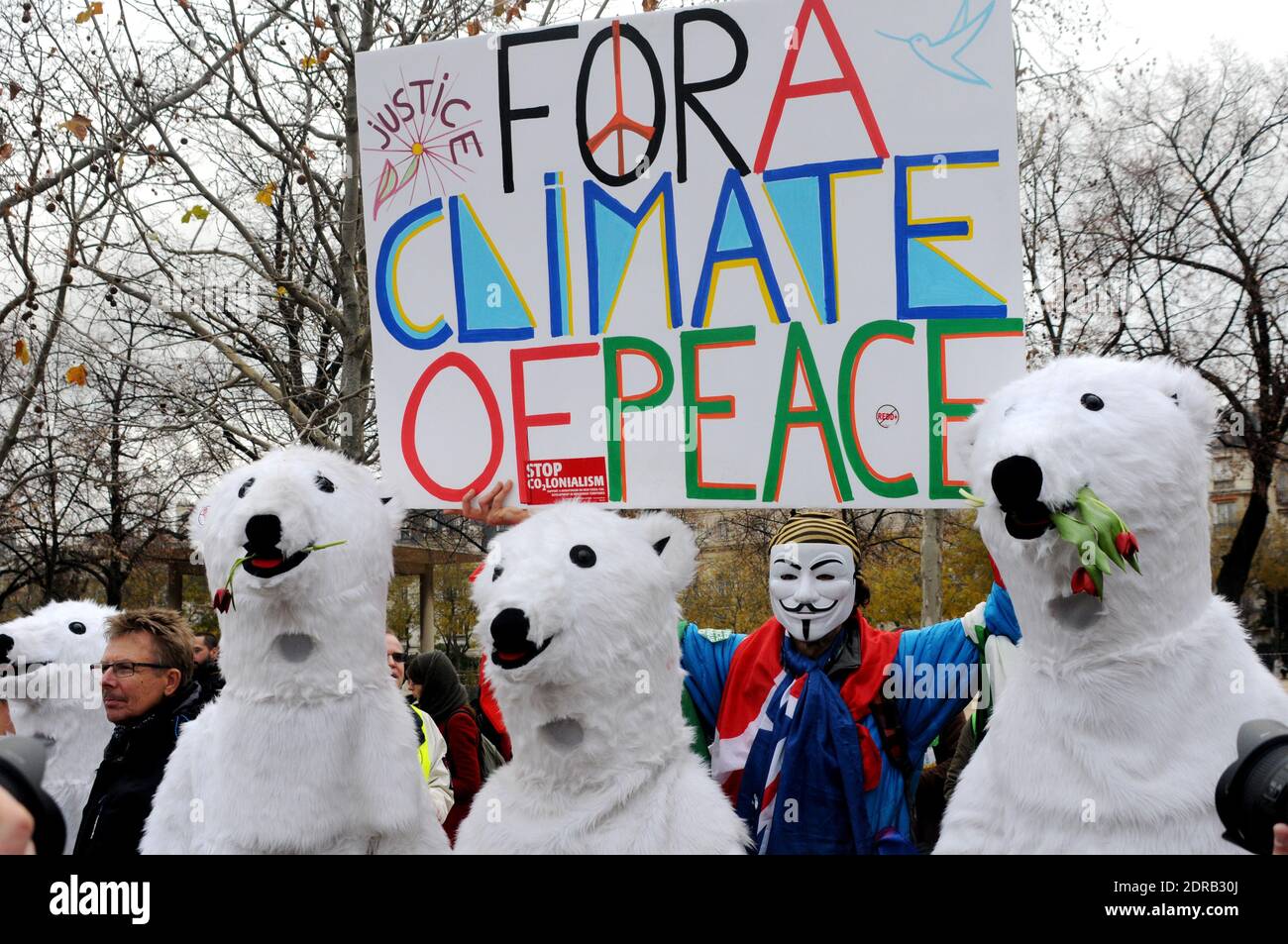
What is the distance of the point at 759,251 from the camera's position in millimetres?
3152

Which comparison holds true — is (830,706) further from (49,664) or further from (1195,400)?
(49,664)

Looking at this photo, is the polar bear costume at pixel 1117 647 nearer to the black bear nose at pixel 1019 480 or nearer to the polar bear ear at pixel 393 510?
the black bear nose at pixel 1019 480

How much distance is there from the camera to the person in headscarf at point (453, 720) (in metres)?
4.46

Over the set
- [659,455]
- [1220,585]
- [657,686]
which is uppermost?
[659,455]

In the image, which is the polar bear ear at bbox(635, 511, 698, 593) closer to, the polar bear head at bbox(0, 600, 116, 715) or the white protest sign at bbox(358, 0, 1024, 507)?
the white protest sign at bbox(358, 0, 1024, 507)

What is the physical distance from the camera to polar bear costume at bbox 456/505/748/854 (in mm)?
2631

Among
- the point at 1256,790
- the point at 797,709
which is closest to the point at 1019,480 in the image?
the point at 1256,790

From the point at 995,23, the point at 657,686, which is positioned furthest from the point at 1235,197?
the point at 657,686

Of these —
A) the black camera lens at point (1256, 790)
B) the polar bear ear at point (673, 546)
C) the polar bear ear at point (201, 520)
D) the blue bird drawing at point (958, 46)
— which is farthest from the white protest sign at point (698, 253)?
the black camera lens at point (1256, 790)

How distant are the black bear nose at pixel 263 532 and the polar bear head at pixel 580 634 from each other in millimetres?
491

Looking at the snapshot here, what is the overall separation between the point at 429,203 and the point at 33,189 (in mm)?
6688

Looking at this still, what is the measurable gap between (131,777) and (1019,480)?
264 centimetres
